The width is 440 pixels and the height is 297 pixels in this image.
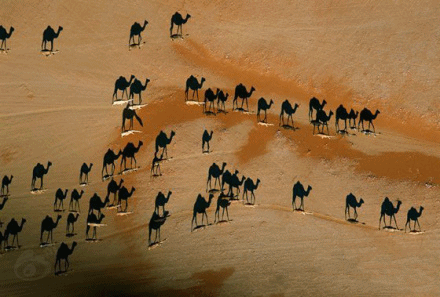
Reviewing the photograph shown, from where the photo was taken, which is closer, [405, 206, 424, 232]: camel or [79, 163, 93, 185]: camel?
[405, 206, 424, 232]: camel

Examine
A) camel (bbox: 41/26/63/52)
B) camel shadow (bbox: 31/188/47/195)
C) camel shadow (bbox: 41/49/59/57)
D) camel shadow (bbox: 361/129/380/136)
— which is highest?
camel (bbox: 41/26/63/52)

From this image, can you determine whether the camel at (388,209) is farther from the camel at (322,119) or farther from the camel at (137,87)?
the camel at (137,87)

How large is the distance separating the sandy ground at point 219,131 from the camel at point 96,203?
6.8 inches

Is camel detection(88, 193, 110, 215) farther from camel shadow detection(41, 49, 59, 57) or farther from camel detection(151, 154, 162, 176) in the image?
camel shadow detection(41, 49, 59, 57)

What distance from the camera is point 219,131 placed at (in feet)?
32.4

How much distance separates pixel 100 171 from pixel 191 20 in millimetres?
3743

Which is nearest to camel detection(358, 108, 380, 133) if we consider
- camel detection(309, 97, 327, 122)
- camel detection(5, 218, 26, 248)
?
camel detection(309, 97, 327, 122)

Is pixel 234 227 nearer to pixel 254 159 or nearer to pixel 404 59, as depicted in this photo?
pixel 254 159

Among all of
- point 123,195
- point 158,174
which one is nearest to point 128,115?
point 158,174

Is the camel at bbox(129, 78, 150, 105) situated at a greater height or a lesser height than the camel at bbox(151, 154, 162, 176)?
greater

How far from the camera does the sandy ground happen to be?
9828mm

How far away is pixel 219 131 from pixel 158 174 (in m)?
1.58

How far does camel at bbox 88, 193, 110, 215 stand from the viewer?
32.6 feet

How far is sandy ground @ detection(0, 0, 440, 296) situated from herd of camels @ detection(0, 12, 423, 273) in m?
0.12
